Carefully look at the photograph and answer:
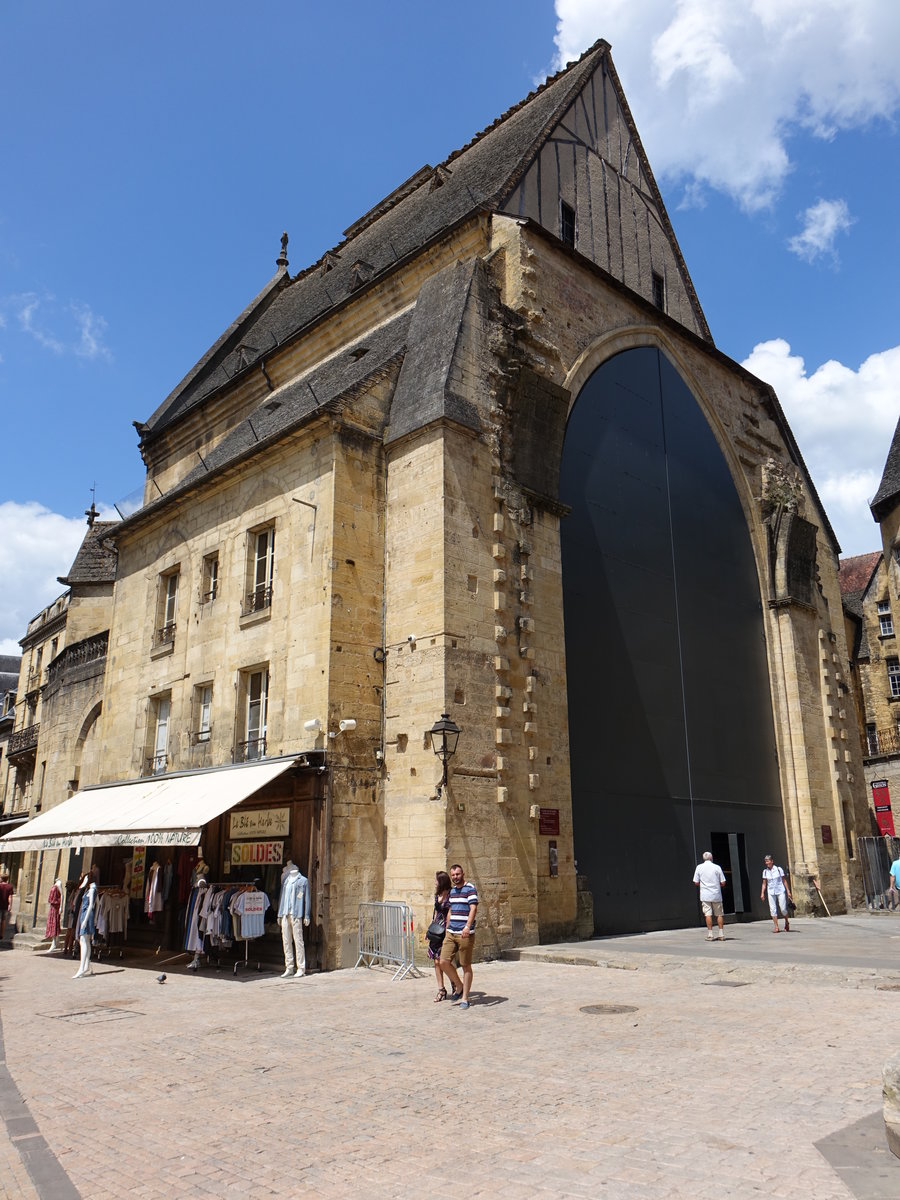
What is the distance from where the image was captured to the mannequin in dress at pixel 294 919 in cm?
1172

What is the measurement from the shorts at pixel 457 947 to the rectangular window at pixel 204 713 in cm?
758

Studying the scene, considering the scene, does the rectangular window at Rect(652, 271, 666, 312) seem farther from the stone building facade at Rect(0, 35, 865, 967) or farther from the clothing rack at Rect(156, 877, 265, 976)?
the clothing rack at Rect(156, 877, 265, 976)

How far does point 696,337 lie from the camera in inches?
826

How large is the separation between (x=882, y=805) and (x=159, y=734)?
1255 inches

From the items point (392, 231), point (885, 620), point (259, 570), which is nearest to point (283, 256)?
point (392, 231)

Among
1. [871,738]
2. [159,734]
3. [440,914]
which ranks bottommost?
[440,914]

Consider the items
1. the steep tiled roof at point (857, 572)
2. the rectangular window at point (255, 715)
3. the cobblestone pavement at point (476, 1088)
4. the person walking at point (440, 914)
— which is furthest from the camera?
the steep tiled roof at point (857, 572)

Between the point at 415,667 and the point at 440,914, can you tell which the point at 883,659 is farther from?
the point at 440,914

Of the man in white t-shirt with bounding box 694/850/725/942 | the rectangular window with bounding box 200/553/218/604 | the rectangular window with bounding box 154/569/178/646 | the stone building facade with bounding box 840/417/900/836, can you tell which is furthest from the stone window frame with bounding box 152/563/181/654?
the stone building facade with bounding box 840/417/900/836

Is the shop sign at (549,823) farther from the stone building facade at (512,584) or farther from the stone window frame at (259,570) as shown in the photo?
the stone window frame at (259,570)

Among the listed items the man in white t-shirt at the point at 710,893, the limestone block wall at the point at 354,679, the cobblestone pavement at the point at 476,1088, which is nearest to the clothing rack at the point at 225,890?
the limestone block wall at the point at 354,679

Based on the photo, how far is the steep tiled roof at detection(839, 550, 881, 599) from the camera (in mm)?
47675

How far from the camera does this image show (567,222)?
739 inches

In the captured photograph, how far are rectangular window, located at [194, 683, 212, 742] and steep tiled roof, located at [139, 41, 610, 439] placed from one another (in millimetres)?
8421
